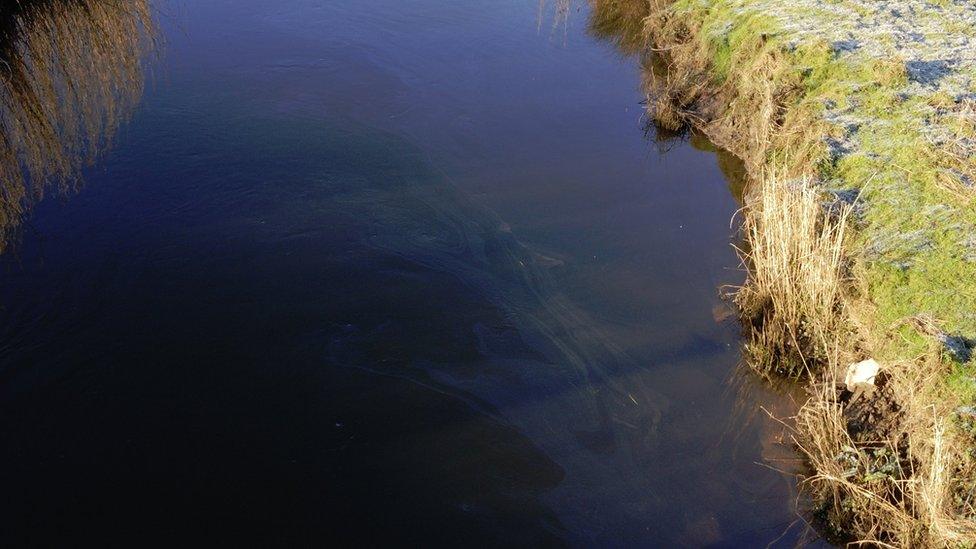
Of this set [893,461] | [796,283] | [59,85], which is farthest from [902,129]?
[59,85]

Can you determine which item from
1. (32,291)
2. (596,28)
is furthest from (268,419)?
(596,28)

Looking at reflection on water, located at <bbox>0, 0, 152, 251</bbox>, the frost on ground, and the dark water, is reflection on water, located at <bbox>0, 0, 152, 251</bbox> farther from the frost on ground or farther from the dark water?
the frost on ground

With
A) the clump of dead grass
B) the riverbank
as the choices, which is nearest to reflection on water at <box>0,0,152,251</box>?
the riverbank

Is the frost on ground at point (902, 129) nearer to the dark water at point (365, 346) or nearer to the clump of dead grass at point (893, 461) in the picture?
the clump of dead grass at point (893, 461)

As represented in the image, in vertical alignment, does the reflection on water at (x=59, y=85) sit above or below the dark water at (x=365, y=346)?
above

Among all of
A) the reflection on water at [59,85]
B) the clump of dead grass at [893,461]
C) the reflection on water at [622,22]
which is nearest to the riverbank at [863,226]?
the clump of dead grass at [893,461]

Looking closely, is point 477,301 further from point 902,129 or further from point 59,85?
point 59,85

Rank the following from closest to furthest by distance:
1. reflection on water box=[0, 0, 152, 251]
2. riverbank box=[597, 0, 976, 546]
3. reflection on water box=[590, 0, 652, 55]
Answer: riverbank box=[597, 0, 976, 546], reflection on water box=[0, 0, 152, 251], reflection on water box=[590, 0, 652, 55]

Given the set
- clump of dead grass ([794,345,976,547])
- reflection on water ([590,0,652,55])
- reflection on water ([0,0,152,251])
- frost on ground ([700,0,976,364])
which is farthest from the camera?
reflection on water ([590,0,652,55])

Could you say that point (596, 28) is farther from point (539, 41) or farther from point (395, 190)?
point (395, 190)
